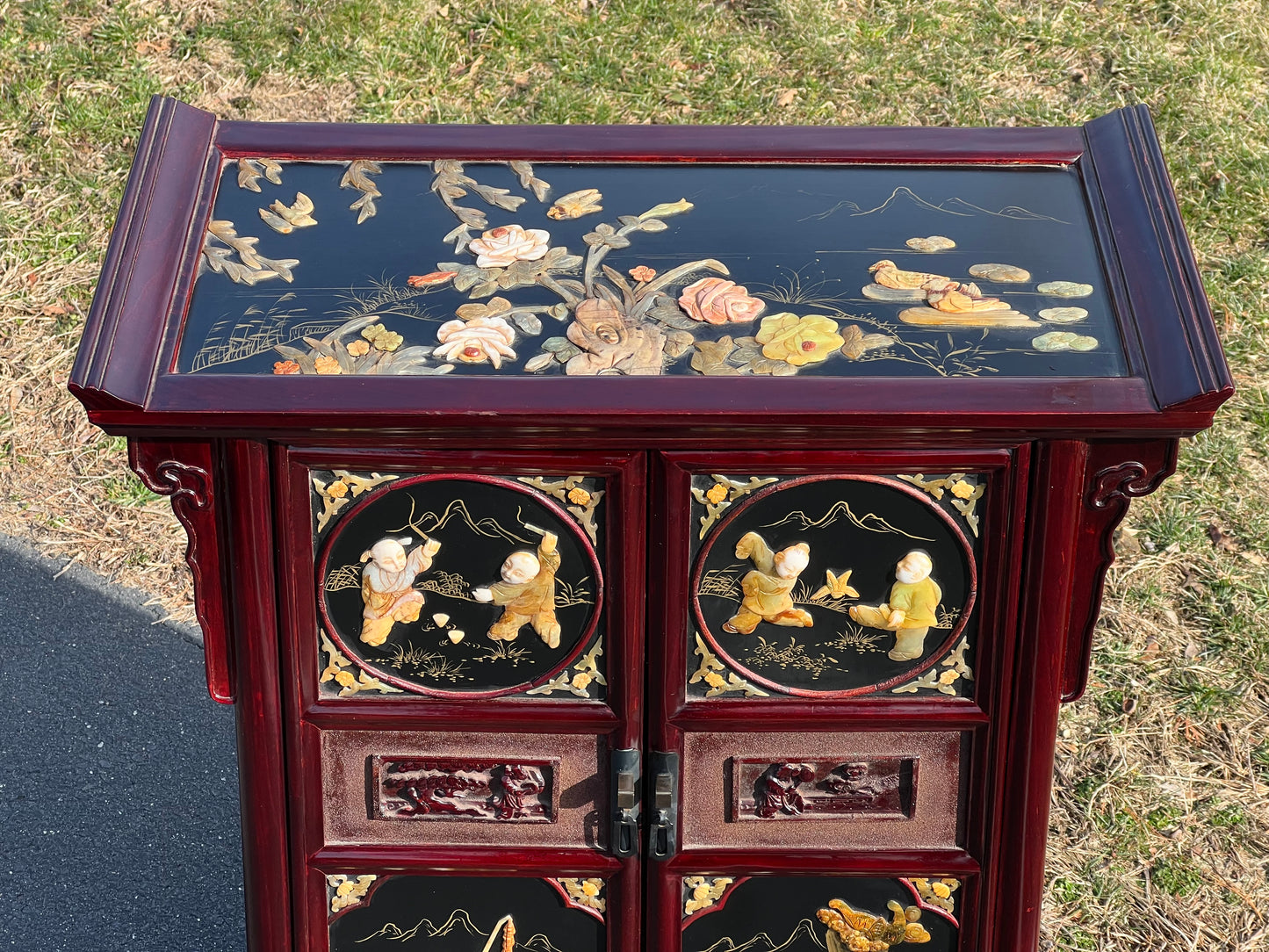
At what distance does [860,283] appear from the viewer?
197 cm

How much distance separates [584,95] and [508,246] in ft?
8.56

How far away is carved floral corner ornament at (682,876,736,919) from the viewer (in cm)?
220

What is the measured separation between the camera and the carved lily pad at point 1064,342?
1.84 metres

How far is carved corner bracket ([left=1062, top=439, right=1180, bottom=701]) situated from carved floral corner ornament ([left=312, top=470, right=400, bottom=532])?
108 centimetres

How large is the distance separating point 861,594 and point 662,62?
303cm

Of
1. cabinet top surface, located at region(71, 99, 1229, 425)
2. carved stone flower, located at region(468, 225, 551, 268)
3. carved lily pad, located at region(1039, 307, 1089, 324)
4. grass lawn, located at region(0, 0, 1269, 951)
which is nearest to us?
cabinet top surface, located at region(71, 99, 1229, 425)

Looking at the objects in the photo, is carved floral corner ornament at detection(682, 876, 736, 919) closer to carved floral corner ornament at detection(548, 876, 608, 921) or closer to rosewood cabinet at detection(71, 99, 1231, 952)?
rosewood cabinet at detection(71, 99, 1231, 952)

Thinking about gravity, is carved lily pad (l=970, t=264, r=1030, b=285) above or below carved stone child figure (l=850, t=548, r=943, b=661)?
above

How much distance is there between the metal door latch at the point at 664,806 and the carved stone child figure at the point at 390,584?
48cm

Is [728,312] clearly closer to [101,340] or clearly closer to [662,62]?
[101,340]

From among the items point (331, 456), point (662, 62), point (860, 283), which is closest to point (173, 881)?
point (331, 456)

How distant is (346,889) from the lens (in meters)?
2.20

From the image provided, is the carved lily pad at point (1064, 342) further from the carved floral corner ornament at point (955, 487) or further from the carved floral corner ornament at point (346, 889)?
the carved floral corner ornament at point (346, 889)

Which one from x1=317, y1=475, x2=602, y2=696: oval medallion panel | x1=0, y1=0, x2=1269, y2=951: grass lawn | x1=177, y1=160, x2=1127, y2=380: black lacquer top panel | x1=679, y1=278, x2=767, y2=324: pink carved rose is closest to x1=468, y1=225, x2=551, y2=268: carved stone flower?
x1=177, y1=160, x2=1127, y2=380: black lacquer top panel
